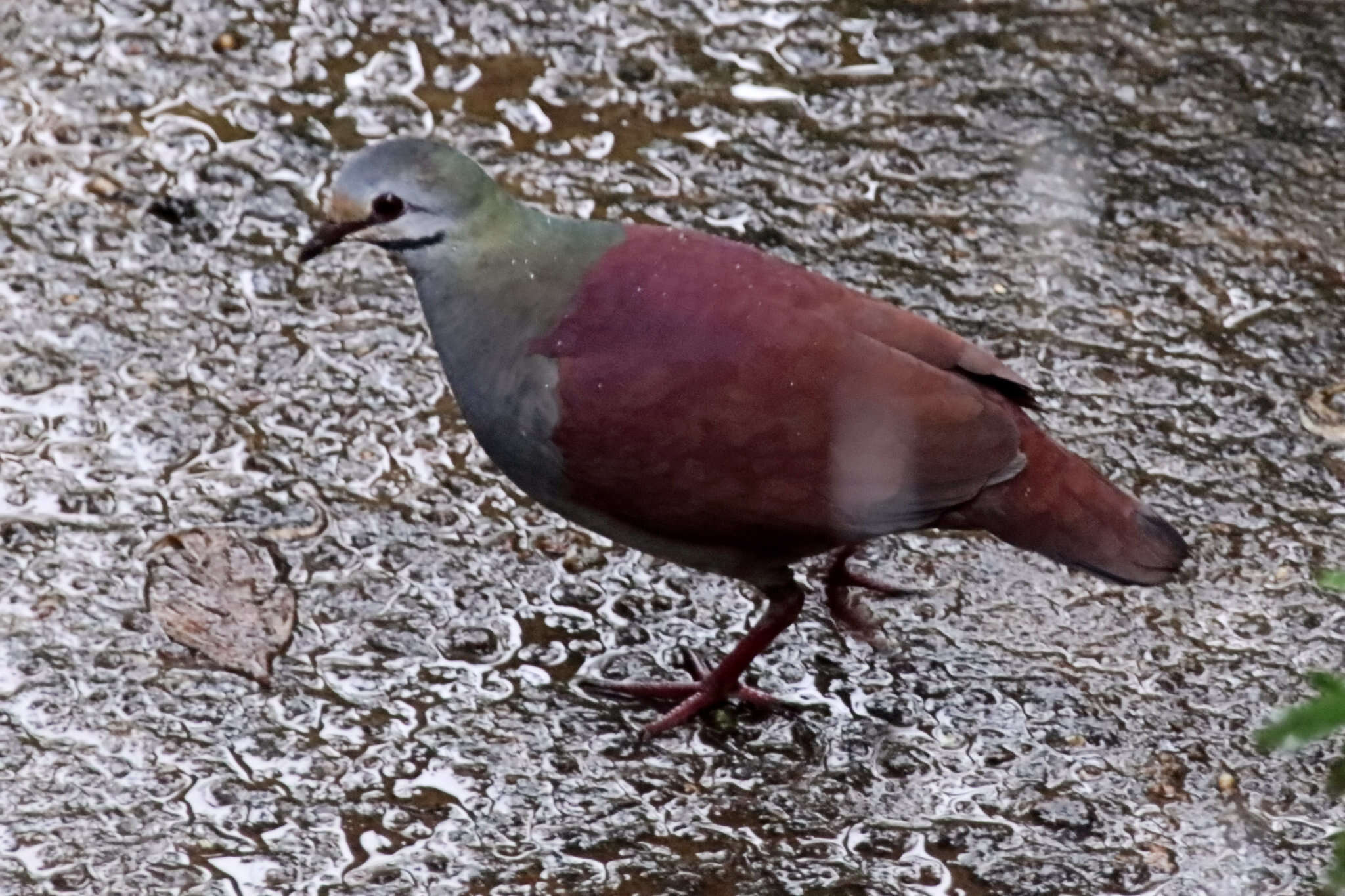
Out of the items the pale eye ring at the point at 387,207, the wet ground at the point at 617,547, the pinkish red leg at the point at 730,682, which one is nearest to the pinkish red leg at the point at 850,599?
the wet ground at the point at 617,547

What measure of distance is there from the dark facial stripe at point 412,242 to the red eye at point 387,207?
54mm

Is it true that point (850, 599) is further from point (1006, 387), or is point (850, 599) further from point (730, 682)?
point (1006, 387)

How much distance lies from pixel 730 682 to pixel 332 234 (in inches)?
50.9

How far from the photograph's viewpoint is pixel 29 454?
14.0 feet

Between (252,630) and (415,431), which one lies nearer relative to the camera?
(252,630)

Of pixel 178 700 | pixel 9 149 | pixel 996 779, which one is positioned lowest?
pixel 996 779

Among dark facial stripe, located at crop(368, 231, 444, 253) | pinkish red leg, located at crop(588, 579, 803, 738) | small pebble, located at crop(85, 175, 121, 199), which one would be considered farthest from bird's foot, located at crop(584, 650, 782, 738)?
small pebble, located at crop(85, 175, 121, 199)

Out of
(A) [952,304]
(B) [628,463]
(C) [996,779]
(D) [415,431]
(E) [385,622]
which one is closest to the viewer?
(B) [628,463]

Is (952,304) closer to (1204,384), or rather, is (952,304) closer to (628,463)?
(1204,384)

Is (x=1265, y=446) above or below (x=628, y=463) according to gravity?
below

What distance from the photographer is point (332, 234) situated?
373cm

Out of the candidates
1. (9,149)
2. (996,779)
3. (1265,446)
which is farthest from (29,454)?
(1265,446)

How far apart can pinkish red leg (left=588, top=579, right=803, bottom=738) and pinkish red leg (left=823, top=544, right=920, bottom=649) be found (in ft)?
0.75

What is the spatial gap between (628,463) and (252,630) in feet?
3.39
